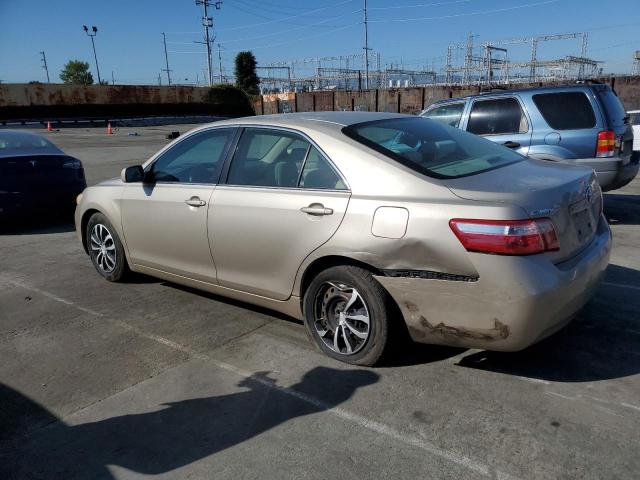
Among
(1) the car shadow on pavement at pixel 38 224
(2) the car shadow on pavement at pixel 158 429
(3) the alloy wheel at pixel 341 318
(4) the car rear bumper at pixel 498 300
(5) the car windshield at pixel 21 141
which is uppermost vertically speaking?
(5) the car windshield at pixel 21 141

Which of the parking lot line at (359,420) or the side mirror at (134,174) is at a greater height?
the side mirror at (134,174)

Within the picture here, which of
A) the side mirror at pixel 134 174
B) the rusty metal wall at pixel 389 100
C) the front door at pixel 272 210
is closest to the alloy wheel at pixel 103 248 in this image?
the side mirror at pixel 134 174

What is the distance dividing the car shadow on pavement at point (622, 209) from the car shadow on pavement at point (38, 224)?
26.7ft

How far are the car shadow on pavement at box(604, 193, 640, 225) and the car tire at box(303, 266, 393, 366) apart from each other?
5.52 metres

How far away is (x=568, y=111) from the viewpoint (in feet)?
23.4

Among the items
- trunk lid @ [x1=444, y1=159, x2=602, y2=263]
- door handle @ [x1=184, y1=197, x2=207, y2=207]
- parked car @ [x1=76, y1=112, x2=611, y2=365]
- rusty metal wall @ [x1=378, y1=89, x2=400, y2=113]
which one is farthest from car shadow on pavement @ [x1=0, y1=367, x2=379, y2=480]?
rusty metal wall @ [x1=378, y1=89, x2=400, y2=113]

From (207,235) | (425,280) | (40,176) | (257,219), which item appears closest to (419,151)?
(425,280)

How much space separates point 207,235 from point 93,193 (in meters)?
1.88

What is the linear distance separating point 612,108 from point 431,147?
4755 millimetres

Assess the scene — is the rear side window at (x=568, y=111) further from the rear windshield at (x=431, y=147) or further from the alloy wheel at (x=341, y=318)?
the alloy wheel at (x=341, y=318)

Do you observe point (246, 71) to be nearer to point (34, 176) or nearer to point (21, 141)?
point (21, 141)

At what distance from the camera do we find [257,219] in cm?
380

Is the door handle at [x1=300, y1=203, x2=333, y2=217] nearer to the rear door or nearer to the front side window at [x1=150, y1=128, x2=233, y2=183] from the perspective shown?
the front side window at [x1=150, y1=128, x2=233, y2=183]

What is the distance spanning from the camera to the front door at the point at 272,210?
3490 millimetres
